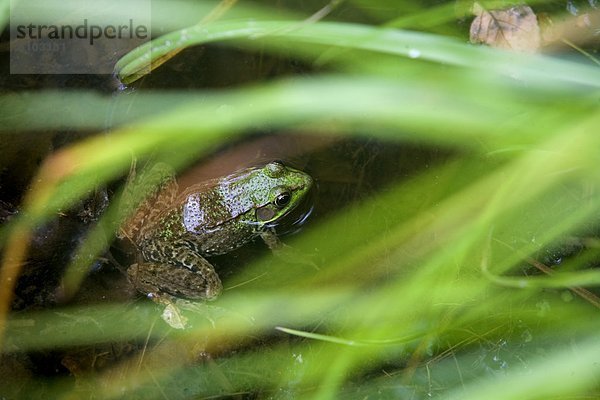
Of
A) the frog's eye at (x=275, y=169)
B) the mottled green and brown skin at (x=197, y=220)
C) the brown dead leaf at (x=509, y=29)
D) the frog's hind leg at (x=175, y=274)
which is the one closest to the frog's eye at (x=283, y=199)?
the mottled green and brown skin at (x=197, y=220)

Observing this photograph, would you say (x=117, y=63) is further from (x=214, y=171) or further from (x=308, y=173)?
(x=308, y=173)

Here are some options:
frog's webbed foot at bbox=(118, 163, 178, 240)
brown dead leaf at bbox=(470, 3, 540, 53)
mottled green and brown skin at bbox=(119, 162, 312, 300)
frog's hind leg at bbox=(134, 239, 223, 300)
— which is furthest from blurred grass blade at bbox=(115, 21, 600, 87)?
frog's hind leg at bbox=(134, 239, 223, 300)

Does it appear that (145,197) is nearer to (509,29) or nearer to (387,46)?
(387,46)

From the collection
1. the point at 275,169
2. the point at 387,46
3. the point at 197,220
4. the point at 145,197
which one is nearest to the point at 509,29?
the point at 387,46

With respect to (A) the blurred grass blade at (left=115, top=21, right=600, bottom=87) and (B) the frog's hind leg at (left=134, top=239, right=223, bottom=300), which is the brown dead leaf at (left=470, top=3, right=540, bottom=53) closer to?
(A) the blurred grass blade at (left=115, top=21, right=600, bottom=87)

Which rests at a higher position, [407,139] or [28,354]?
[407,139]

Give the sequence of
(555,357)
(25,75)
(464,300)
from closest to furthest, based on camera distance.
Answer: (555,357) → (464,300) → (25,75)

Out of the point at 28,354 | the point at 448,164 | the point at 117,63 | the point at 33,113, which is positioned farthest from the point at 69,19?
the point at 448,164
